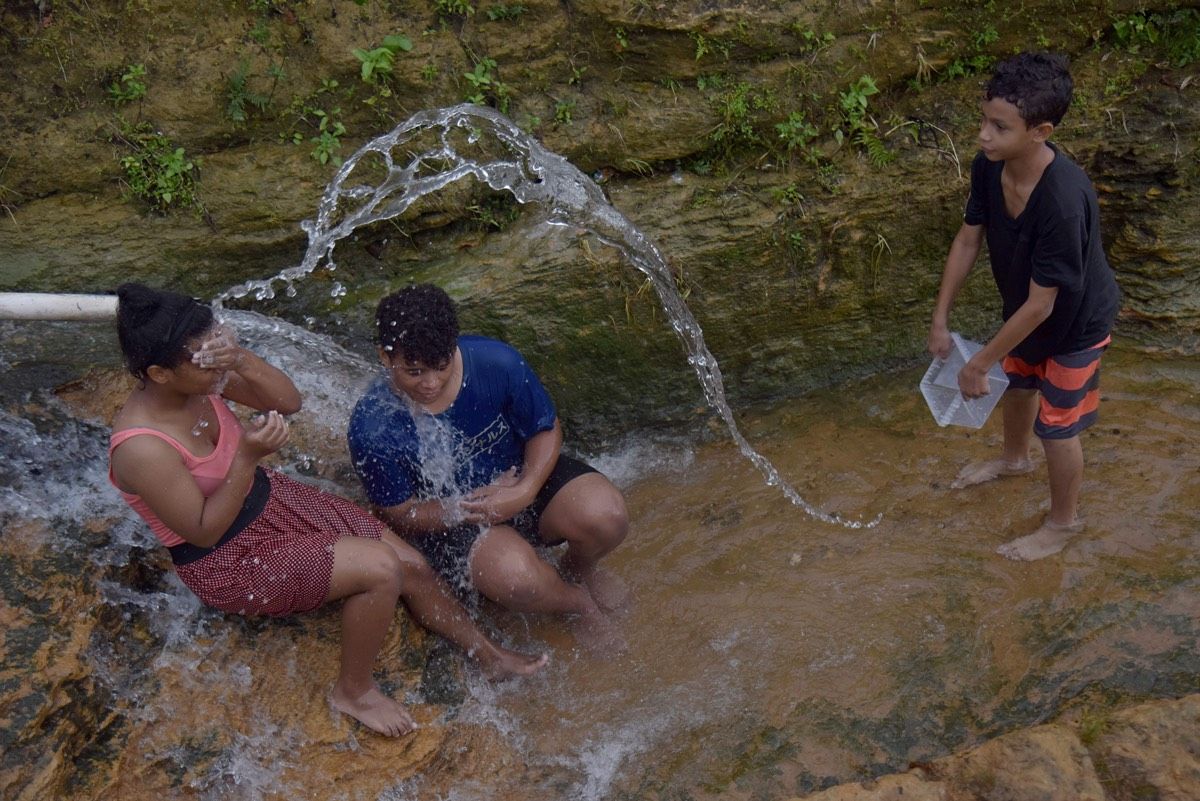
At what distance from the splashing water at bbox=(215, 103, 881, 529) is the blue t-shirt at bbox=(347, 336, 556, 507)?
104 cm

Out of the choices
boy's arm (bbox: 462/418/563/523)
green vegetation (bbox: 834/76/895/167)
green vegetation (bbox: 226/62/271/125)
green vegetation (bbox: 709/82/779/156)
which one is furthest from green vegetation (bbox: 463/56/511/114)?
boy's arm (bbox: 462/418/563/523)

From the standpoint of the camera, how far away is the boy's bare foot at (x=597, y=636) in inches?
156

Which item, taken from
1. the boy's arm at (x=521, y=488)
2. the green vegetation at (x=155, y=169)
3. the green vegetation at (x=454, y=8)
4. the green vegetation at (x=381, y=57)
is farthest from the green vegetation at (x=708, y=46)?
the green vegetation at (x=155, y=169)

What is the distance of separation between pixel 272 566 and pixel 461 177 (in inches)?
76.5

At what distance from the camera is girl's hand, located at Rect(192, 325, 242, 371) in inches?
116

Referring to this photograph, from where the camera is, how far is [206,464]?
3123 millimetres

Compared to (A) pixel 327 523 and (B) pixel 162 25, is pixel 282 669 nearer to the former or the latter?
A: (A) pixel 327 523

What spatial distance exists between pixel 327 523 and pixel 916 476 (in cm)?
255

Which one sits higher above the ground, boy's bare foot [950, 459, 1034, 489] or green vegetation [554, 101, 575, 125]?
green vegetation [554, 101, 575, 125]

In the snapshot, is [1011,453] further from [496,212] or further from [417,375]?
[417,375]

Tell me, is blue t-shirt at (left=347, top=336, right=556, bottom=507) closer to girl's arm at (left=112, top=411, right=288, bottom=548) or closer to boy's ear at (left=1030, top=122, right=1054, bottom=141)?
girl's arm at (left=112, top=411, right=288, bottom=548)

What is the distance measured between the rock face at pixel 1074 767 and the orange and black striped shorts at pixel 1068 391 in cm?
106

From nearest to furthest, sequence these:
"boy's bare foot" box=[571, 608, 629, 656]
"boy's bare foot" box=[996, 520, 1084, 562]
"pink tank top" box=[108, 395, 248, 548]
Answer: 1. "pink tank top" box=[108, 395, 248, 548]
2. "boy's bare foot" box=[571, 608, 629, 656]
3. "boy's bare foot" box=[996, 520, 1084, 562]

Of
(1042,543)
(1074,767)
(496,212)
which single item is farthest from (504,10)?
(1074,767)
